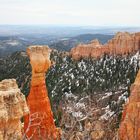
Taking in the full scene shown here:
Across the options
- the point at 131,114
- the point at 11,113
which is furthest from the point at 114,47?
the point at 11,113

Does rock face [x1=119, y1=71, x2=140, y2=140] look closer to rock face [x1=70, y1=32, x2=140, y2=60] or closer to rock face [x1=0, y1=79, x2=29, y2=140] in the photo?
rock face [x1=0, y1=79, x2=29, y2=140]

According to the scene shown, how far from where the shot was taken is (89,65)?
330 feet

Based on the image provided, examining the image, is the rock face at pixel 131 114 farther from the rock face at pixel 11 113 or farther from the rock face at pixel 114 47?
the rock face at pixel 114 47

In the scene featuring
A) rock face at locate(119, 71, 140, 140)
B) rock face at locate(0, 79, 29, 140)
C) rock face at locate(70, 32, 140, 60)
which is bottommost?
rock face at locate(70, 32, 140, 60)

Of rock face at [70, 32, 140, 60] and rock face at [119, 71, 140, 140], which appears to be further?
rock face at [70, 32, 140, 60]

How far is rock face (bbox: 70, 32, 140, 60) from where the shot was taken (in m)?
93.8

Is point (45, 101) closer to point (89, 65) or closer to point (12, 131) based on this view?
point (12, 131)

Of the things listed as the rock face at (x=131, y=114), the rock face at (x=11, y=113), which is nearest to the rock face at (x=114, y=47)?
the rock face at (x=131, y=114)

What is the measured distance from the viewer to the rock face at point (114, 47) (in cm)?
9375

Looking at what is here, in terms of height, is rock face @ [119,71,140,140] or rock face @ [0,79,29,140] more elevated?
rock face @ [0,79,29,140]

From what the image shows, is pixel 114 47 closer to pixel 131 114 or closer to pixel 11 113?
pixel 131 114

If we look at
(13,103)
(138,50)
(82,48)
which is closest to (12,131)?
(13,103)

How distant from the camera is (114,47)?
99.0 m

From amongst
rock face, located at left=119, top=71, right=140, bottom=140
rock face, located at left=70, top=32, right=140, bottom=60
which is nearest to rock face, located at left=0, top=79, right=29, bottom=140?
rock face, located at left=119, top=71, right=140, bottom=140
